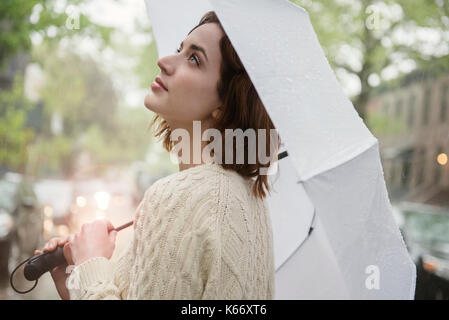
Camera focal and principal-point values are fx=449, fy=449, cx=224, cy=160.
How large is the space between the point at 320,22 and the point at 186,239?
36.3ft

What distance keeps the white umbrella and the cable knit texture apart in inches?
10.1

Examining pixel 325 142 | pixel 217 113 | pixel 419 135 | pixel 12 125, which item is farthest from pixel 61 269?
pixel 419 135

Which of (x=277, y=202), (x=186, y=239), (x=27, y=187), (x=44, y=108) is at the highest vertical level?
(x=44, y=108)

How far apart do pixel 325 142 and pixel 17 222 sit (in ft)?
25.3

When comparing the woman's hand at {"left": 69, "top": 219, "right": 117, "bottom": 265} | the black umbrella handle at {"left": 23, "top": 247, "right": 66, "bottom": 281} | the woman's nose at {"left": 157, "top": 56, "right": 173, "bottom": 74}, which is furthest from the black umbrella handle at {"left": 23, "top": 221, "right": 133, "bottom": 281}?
the woman's nose at {"left": 157, "top": 56, "right": 173, "bottom": 74}

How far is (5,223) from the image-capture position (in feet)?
24.3

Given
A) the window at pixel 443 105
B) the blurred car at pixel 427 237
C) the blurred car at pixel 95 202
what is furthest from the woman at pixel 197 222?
the window at pixel 443 105

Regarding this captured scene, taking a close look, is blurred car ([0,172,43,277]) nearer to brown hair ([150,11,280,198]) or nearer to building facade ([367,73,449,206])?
brown hair ([150,11,280,198])

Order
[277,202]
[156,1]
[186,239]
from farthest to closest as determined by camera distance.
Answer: [156,1] → [277,202] → [186,239]

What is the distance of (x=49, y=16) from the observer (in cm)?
673

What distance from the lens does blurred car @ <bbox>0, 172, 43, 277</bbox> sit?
730cm

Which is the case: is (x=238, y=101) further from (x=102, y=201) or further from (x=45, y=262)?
(x=102, y=201)
